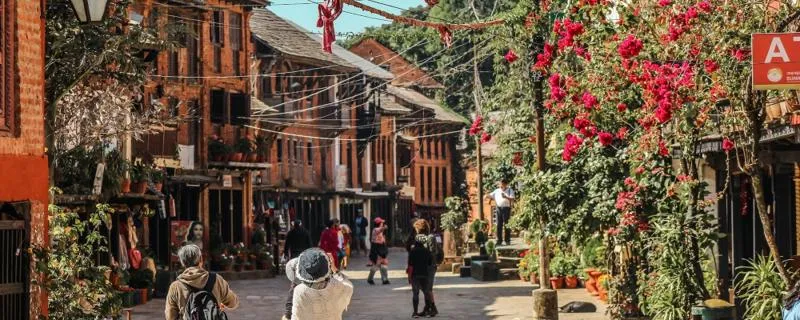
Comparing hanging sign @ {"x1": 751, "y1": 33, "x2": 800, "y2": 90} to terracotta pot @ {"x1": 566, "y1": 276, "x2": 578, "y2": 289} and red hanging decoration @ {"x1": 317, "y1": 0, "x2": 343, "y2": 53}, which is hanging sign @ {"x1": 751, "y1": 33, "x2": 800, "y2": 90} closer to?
red hanging decoration @ {"x1": 317, "y1": 0, "x2": 343, "y2": 53}

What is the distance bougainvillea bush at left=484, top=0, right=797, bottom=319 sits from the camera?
58.7 feet

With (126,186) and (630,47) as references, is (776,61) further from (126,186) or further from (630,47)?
(126,186)

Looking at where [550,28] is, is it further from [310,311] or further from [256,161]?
[256,161]

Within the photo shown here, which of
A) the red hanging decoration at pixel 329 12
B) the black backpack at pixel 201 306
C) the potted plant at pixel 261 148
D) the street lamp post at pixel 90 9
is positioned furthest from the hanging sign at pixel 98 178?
the potted plant at pixel 261 148

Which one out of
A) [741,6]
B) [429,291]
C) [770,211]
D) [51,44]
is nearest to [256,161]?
[429,291]

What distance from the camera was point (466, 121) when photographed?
87.9 m

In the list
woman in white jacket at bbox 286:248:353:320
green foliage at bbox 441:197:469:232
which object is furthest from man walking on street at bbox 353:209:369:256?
woman in white jacket at bbox 286:248:353:320

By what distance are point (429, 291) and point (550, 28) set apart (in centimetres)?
519

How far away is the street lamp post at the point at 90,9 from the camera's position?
15070 millimetres

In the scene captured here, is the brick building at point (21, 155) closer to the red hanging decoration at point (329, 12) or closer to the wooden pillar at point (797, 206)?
the red hanging decoration at point (329, 12)

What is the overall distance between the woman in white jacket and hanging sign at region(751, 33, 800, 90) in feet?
13.4

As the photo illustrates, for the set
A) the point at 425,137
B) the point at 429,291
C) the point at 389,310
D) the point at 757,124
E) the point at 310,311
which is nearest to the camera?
the point at 310,311

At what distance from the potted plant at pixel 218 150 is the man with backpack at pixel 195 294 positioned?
38.3 meters

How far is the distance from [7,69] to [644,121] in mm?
7645
